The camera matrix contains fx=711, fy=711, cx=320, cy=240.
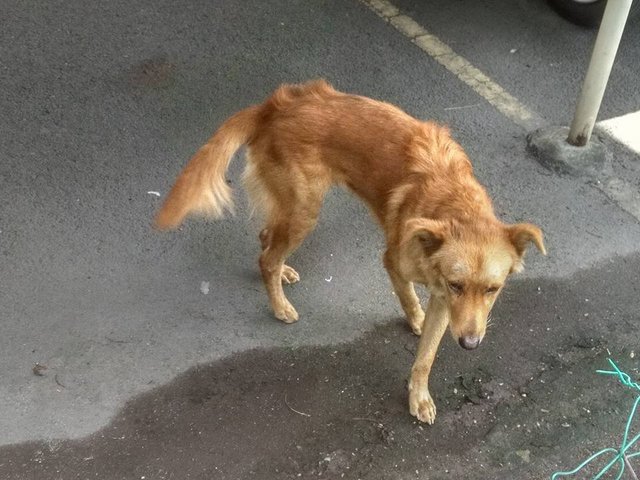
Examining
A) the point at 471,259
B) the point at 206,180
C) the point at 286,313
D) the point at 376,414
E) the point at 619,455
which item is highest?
the point at 471,259

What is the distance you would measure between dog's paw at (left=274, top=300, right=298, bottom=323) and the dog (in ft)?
0.30

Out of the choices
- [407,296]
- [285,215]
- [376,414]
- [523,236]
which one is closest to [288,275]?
[285,215]

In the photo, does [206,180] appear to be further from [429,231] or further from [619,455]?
[619,455]

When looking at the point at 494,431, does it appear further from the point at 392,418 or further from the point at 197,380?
the point at 197,380

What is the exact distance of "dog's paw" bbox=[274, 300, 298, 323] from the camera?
418 cm

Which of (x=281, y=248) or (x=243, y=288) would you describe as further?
(x=243, y=288)

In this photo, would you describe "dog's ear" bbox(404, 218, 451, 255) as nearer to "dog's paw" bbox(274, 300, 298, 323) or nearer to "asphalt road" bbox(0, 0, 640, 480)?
"asphalt road" bbox(0, 0, 640, 480)

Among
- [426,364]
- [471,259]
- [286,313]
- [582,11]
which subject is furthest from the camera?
[582,11]

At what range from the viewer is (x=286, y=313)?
4.18 metres

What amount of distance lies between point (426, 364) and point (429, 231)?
0.91 metres

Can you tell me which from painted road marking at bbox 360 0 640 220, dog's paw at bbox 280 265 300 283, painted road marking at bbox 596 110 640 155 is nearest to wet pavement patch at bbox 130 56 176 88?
painted road marking at bbox 360 0 640 220

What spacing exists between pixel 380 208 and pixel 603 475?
1.74m

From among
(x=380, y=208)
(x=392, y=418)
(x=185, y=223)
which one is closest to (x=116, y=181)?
(x=185, y=223)

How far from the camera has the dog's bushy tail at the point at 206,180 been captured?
374 centimetres
